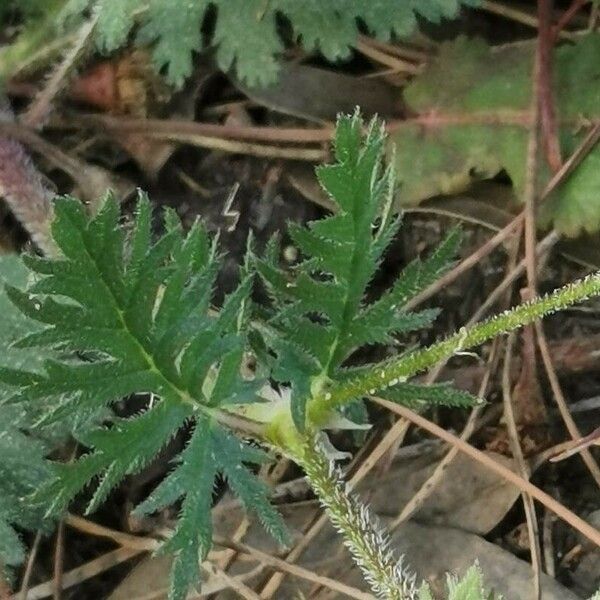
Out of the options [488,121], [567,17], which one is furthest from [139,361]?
[567,17]

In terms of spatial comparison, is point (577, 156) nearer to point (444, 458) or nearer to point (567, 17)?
point (567, 17)

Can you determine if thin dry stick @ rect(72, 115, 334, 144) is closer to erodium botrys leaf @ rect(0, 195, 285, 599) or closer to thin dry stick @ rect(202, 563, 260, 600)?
erodium botrys leaf @ rect(0, 195, 285, 599)

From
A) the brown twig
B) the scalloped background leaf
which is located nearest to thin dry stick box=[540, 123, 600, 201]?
the scalloped background leaf

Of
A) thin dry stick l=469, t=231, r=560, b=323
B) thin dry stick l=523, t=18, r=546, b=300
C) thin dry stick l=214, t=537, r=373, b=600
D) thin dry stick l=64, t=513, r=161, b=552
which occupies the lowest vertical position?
thin dry stick l=214, t=537, r=373, b=600

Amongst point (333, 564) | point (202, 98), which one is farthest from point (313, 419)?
point (202, 98)

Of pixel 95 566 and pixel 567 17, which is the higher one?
pixel 567 17

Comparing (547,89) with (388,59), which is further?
(388,59)

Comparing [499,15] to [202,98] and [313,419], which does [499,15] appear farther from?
[313,419]
